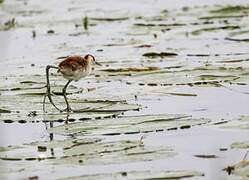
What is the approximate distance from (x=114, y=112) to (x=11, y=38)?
230 inches

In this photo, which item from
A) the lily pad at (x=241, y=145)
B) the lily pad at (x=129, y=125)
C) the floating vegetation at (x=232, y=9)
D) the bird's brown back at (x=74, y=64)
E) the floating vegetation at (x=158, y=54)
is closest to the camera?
the lily pad at (x=241, y=145)

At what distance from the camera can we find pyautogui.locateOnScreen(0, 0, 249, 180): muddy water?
4.49 meters

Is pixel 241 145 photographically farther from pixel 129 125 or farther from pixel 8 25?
pixel 8 25

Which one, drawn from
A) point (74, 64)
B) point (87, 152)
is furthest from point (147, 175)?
point (74, 64)

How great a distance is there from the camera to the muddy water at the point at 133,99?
449 cm

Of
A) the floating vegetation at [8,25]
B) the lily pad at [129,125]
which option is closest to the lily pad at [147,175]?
the lily pad at [129,125]

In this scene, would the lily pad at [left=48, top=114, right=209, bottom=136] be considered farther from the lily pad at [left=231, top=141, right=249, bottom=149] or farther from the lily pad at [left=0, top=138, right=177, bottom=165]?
the lily pad at [left=231, top=141, right=249, bottom=149]

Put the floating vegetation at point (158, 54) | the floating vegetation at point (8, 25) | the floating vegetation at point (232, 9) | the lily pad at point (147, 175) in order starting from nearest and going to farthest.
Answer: the lily pad at point (147, 175) < the floating vegetation at point (158, 54) < the floating vegetation at point (8, 25) < the floating vegetation at point (232, 9)

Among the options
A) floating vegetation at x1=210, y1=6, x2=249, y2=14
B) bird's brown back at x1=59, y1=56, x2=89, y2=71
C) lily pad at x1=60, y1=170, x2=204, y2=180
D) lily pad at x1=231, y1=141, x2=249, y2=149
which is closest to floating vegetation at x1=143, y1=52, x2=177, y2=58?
bird's brown back at x1=59, y1=56, x2=89, y2=71

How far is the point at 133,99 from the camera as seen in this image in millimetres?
6629

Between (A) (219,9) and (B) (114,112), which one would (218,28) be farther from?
(B) (114,112)

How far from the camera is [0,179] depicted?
4195 mm

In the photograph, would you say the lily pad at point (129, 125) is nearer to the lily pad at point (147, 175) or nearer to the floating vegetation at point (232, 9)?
the lily pad at point (147, 175)

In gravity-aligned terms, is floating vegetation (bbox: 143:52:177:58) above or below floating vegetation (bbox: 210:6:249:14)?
below
